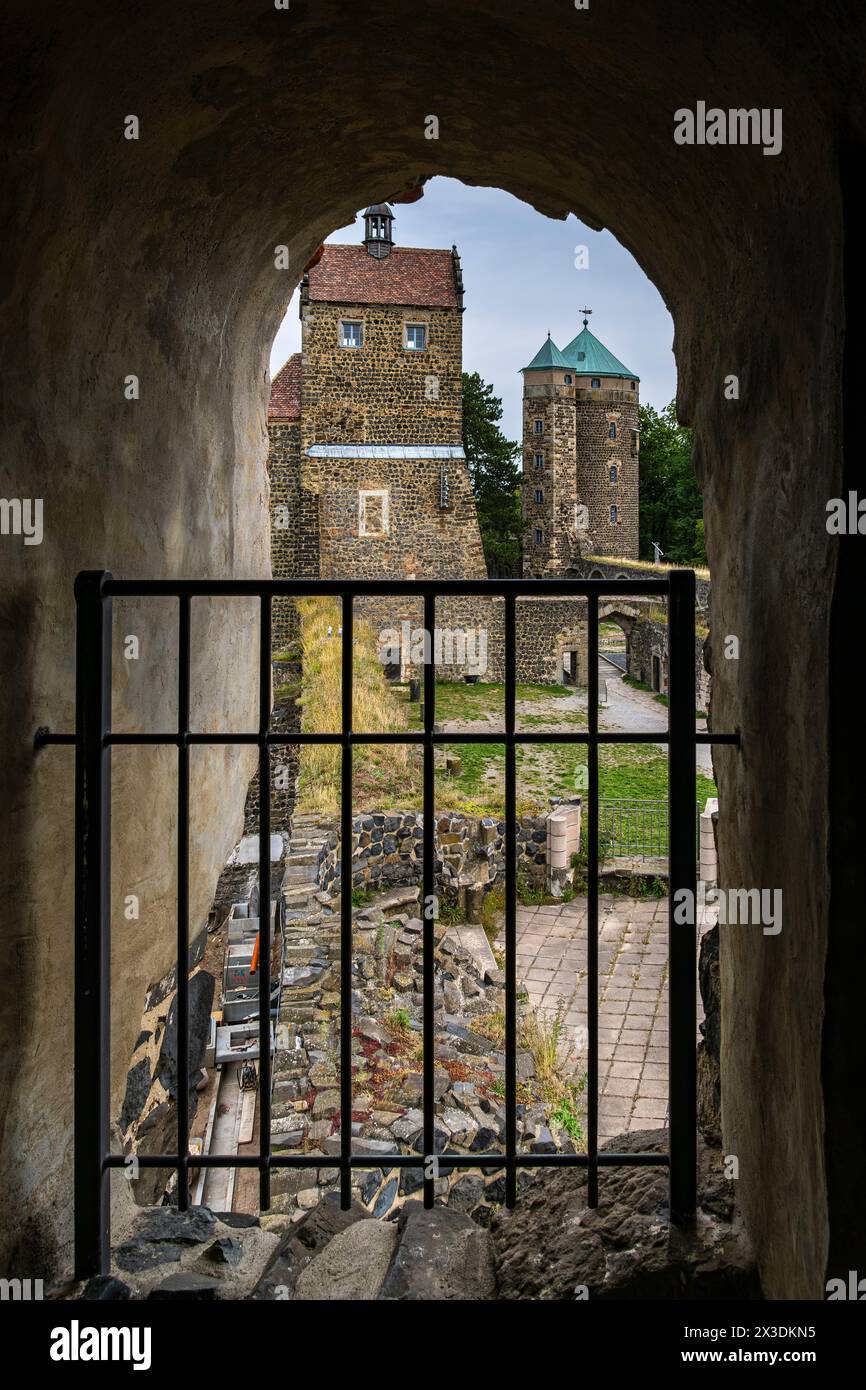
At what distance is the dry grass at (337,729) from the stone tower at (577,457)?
27.1 m

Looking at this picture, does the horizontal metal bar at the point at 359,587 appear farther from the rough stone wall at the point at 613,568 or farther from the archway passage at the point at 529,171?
the rough stone wall at the point at 613,568

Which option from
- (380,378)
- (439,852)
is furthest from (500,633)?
(439,852)

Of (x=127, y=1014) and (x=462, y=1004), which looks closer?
(x=127, y=1014)

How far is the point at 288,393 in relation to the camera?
2756cm

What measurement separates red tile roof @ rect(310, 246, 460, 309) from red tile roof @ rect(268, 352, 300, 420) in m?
2.12

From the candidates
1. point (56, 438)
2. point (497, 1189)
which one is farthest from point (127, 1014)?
point (497, 1189)

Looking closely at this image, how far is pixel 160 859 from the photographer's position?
340 cm

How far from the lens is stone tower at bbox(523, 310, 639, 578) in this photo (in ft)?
149

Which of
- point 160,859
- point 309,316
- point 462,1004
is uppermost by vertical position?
point 309,316

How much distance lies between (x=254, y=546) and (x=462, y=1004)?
5430 millimetres

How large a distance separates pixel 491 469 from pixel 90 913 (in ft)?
140

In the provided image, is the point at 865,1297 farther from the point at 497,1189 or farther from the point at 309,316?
the point at 309,316

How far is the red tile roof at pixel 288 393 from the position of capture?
1073 inches

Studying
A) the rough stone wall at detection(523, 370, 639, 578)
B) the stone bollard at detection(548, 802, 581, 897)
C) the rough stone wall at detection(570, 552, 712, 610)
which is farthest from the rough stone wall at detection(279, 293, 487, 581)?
the rough stone wall at detection(523, 370, 639, 578)
